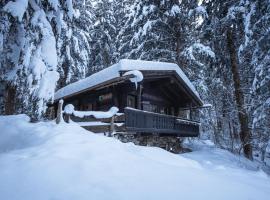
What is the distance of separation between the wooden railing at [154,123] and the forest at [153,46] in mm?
3474

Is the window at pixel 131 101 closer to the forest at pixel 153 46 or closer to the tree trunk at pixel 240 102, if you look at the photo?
the forest at pixel 153 46

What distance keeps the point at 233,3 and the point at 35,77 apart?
44.4ft

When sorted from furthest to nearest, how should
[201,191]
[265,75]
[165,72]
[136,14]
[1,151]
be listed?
1. [136,14]
2. [165,72]
3. [265,75]
4. [1,151]
5. [201,191]

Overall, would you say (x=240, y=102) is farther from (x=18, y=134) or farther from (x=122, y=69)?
(x=18, y=134)

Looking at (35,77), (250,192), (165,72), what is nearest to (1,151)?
(35,77)

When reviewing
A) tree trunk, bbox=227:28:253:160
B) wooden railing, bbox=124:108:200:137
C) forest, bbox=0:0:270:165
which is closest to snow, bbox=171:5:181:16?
forest, bbox=0:0:270:165

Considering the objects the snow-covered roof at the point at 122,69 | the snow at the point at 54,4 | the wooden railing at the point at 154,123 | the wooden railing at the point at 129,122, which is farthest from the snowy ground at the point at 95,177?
the snow-covered roof at the point at 122,69

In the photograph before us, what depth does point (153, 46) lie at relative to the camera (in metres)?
22.8

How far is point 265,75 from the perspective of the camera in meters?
11.9

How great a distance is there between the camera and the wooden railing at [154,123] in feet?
41.6

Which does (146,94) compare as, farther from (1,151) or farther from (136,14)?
(1,151)

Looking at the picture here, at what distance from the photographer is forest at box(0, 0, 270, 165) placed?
9.03 m

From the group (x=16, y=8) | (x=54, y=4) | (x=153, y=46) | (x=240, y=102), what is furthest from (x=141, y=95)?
(x=16, y=8)

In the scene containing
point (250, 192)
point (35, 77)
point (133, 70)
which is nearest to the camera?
point (250, 192)
